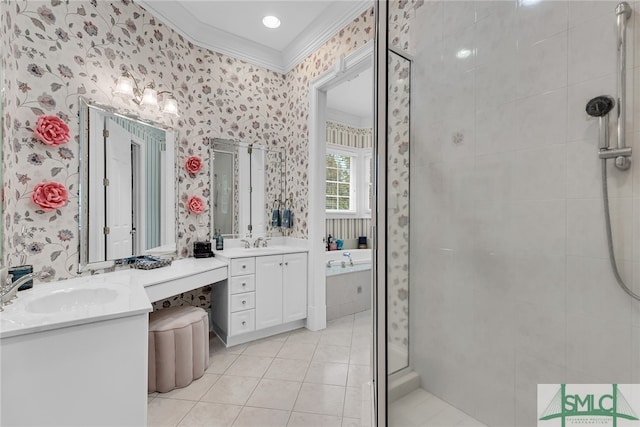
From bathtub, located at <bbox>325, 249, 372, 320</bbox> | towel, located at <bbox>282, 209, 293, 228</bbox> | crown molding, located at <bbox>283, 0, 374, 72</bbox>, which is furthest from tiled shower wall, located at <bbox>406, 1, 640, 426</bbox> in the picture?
towel, located at <bbox>282, 209, 293, 228</bbox>

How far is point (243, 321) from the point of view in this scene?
2.43m

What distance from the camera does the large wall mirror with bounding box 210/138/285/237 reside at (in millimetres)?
2812

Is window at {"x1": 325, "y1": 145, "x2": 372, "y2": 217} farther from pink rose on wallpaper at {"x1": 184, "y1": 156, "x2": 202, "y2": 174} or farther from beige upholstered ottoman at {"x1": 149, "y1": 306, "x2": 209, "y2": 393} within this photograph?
beige upholstered ottoman at {"x1": 149, "y1": 306, "x2": 209, "y2": 393}

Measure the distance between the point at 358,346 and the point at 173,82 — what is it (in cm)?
279

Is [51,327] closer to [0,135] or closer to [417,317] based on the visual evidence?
[0,135]

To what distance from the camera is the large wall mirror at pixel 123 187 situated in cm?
190

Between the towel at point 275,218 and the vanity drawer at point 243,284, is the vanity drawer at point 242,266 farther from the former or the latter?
the towel at point 275,218

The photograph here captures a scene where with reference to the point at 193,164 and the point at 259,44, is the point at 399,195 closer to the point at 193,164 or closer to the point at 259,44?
the point at 193,164

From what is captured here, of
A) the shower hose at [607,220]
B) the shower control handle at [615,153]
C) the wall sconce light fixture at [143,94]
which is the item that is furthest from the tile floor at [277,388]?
the wall sconce light fixture at [143,94]

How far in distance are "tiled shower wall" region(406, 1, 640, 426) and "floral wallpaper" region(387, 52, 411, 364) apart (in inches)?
3.1

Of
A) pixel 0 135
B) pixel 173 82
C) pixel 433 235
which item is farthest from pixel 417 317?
pixel 173 82

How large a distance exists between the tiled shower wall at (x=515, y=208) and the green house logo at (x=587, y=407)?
5 centimetres

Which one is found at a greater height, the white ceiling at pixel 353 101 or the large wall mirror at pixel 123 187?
the white ceiling at pixel 353 101

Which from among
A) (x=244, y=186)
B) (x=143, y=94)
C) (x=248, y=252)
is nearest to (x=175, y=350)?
(x=248, y=252)
